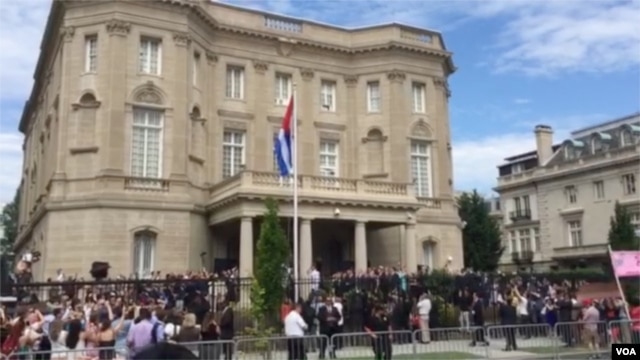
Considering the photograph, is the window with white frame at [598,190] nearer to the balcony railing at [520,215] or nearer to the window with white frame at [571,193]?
the window with white frame at [571,193]

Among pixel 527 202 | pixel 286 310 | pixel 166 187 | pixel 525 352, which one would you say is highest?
pixel 527 202

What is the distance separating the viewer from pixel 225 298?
21734 mm

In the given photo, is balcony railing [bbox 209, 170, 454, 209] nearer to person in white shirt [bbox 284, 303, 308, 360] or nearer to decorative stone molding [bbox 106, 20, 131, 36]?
decorative stone molding [bbox 106, 20, 131, 36]

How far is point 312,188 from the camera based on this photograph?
Result: 31.5 m

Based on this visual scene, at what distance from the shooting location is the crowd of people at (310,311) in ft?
46.5

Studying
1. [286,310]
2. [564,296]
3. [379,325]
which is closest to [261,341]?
[286,310]

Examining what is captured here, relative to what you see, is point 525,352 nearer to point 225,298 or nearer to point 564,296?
point 564,296

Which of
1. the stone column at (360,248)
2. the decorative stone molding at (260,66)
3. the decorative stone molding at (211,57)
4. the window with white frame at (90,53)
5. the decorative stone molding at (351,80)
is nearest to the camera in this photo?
the stone column at (360,248)

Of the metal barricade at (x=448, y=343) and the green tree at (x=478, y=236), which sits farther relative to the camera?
the green tree at (x=478, y=236)

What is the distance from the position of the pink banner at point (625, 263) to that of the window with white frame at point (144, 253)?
64.4ft

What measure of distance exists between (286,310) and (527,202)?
53.3 meters

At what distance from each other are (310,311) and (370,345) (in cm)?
331

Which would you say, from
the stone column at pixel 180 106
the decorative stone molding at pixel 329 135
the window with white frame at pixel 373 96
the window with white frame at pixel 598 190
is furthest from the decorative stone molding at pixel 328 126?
the window with white frame at pixel 598 190

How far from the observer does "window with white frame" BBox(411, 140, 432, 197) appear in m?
→ 39.1
